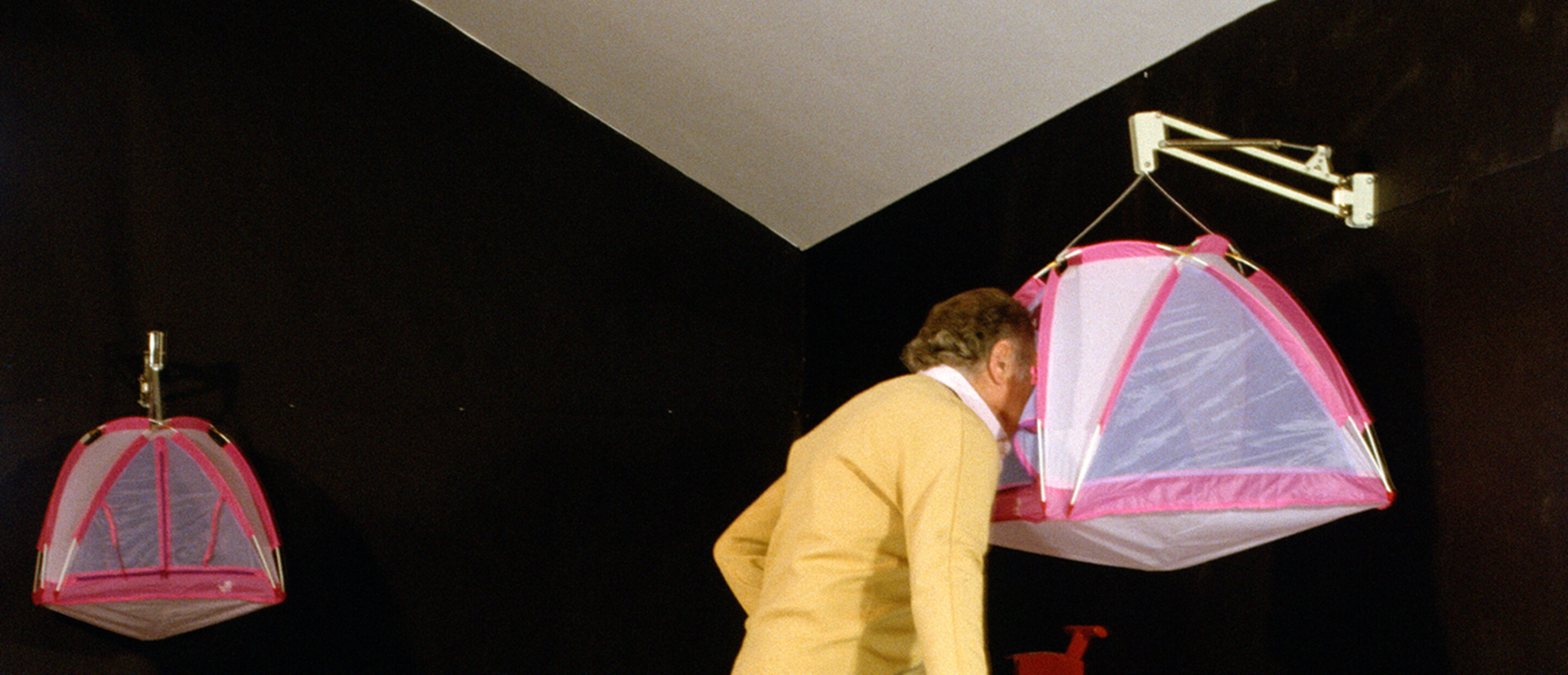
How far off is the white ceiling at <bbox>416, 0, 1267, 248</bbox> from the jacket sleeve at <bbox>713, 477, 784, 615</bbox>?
128 cm

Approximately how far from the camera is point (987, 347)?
189 cm

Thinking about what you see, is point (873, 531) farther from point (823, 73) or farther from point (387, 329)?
point (387, 329)

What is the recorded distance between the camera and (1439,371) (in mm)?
1934

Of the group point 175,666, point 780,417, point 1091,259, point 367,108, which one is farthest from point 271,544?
point 1091,259

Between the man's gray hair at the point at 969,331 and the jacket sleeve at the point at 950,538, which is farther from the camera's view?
the man's gray hair at the point at 969,331

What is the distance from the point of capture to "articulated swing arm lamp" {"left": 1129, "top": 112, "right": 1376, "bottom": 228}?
6.88ft

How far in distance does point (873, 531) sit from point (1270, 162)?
113cm

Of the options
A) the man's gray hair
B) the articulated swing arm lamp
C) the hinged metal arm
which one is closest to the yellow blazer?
the man's gray hair

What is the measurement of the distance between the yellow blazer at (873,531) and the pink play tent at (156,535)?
174 cm

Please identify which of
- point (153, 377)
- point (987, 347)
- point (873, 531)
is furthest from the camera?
point (153, 377)

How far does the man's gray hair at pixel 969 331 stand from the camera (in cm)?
189

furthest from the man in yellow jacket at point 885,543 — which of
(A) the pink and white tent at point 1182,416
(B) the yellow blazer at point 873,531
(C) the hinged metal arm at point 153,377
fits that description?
(C) the hinged metal arm at point 153,377

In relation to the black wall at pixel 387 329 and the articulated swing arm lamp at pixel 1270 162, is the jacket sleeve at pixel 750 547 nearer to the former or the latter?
the articulated swing arm lamp at pixel 1270 162

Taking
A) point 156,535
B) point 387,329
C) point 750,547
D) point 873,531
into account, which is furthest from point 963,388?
point 387,329
